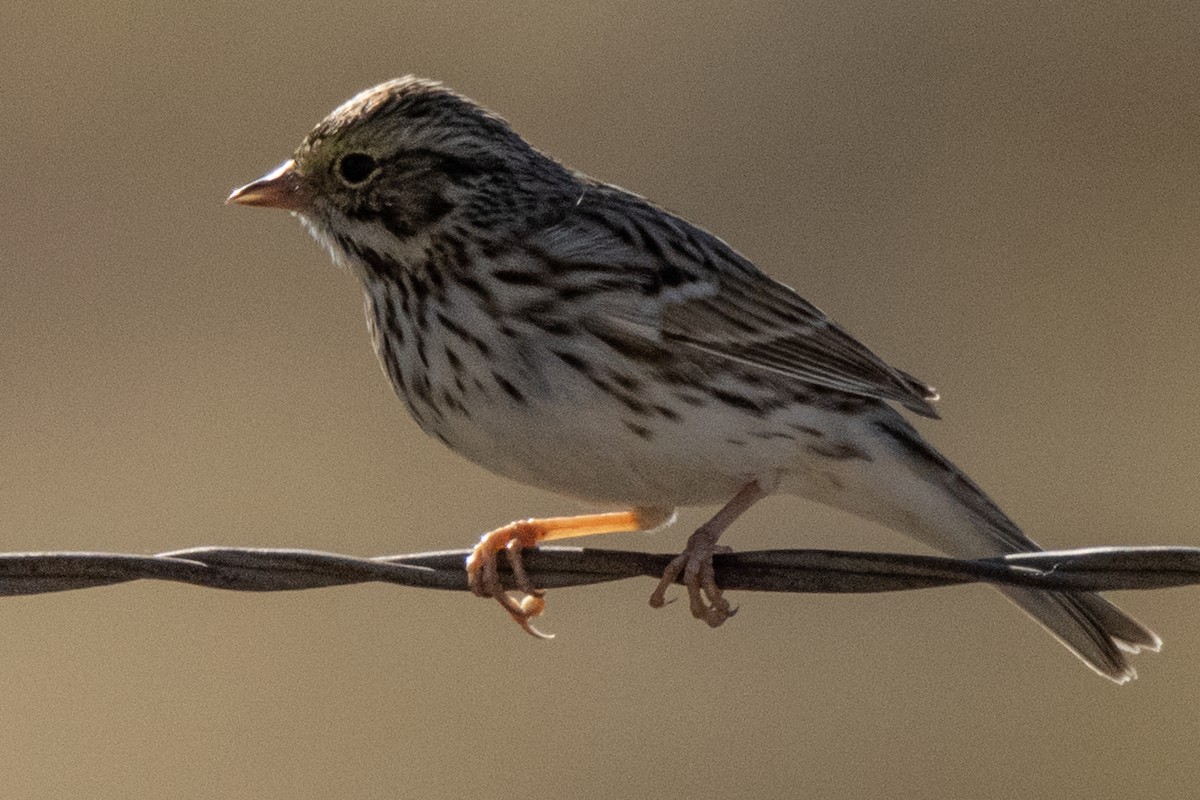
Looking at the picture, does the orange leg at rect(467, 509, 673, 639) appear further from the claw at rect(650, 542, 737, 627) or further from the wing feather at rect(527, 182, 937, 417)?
the wing feather at rect(527, 182, 937, 417)

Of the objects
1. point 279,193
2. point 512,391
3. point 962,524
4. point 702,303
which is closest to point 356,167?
point 279,193

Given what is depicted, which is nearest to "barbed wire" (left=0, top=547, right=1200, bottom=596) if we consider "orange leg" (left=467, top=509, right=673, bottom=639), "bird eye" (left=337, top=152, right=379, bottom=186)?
"orange leg" (left=467, top=509, right=673, bottom=639)

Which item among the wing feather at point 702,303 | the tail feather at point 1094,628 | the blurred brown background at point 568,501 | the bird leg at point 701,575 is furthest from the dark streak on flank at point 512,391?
the blurred brown background at point 568,501

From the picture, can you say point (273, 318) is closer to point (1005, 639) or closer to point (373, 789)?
point (373, 789)

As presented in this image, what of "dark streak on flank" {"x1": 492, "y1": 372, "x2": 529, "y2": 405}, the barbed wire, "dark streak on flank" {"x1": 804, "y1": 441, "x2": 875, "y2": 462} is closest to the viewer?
the barbed wire

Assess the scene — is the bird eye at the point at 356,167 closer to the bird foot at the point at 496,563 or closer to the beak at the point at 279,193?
the beak at the point at 279,193

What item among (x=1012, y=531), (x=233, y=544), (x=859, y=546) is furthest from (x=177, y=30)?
(x=1012, y=531)
